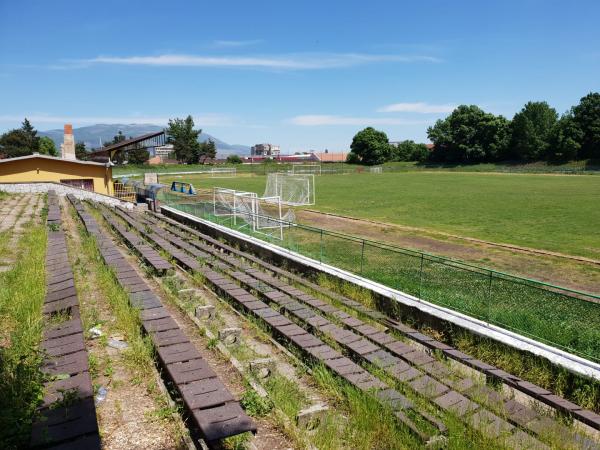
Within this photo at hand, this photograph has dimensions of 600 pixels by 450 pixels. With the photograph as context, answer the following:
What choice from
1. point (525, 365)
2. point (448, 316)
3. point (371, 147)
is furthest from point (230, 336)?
point (371, 147)

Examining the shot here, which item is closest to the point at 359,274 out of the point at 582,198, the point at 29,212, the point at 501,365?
the point at 501,365

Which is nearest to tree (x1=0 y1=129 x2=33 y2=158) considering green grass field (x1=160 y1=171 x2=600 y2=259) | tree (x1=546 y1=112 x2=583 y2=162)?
green grass field (x1=160 y1=171 x2=600 y2=259)

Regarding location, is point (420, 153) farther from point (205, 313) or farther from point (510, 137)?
point (205, 313)

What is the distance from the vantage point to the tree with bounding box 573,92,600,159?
8131cm

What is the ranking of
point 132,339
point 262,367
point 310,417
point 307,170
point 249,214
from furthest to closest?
point 307,170
point 249,214
point 132,339
point 262,367
point 310,417

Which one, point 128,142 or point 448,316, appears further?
point 128,142

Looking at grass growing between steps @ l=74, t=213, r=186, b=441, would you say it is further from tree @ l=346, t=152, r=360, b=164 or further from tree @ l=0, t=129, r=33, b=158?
tree @ l=346, t=152, r=360, b=164

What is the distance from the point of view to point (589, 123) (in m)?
82.8

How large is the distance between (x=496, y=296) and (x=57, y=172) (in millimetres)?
30288

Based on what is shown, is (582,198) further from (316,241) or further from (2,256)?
(2,256)

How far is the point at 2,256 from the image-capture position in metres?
9.95

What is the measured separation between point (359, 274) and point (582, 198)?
103ft

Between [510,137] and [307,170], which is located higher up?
[510,137]

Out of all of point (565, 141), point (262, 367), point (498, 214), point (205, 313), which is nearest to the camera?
point (262, 367)
